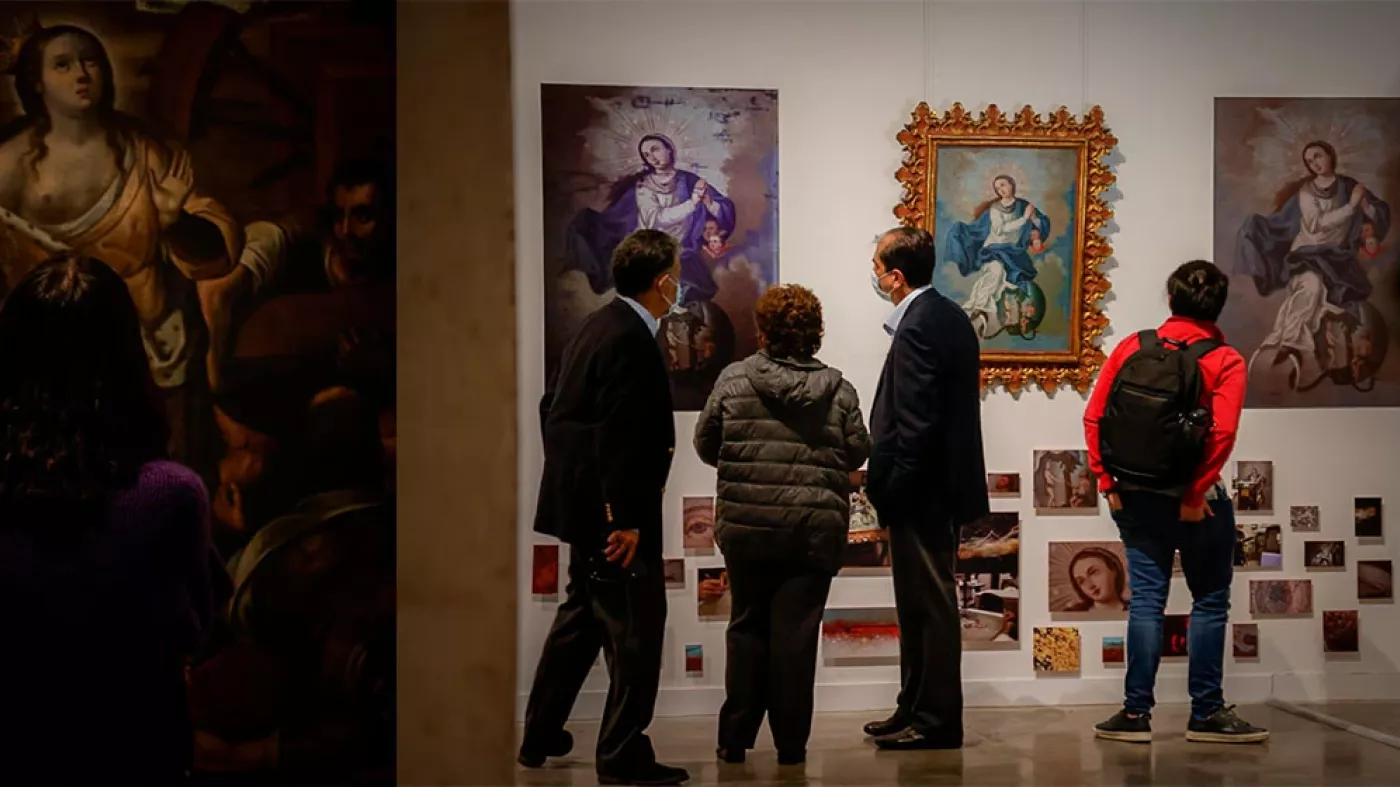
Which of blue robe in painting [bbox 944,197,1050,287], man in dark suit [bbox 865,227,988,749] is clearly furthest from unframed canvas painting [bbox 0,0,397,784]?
blue robe in painting [bbox 944,197,1050,287]

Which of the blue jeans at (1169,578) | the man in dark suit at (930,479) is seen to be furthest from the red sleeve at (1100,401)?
the man in dark suit at (930,479)

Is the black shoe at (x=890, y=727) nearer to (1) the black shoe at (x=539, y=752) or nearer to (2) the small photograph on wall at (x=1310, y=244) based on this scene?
(1) the black shoe at (x=539, y=752)

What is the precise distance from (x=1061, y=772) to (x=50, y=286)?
3632 mm

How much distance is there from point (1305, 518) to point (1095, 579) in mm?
996

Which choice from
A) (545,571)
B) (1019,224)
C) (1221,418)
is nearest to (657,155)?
(1019,224)

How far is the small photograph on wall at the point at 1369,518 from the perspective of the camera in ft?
20.7

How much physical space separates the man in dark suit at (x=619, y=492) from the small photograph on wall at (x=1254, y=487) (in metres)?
2.94

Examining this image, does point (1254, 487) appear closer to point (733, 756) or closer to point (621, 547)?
point (733, 756)

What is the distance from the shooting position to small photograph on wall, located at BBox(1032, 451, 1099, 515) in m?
6.15

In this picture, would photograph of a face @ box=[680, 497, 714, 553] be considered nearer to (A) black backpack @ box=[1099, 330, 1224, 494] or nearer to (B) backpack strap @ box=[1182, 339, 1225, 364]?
(A) black backpack @ box=[1099, 330, 1224, 494]

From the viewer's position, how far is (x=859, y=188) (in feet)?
19.8

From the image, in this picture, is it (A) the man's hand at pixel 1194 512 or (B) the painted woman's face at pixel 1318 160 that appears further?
(B) the painted woman's face at pixel 1318 160

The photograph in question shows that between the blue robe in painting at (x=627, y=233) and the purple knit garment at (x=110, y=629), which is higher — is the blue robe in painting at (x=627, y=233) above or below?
above

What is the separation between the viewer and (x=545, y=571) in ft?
19.4
